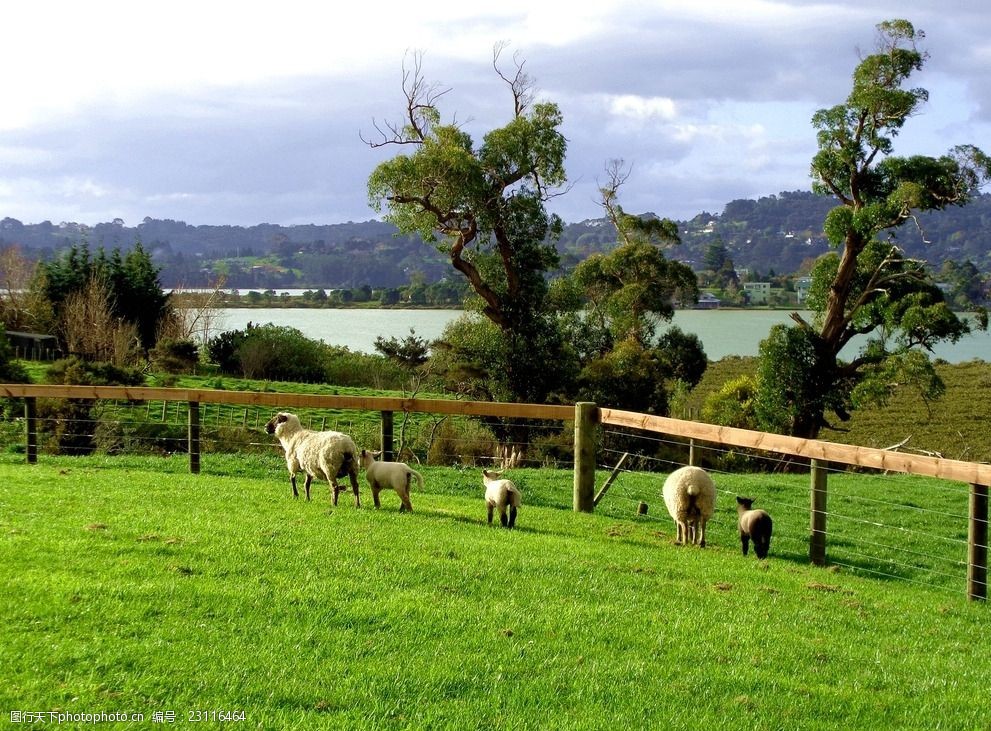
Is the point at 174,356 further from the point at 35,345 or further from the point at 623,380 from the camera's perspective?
the point at 623,380

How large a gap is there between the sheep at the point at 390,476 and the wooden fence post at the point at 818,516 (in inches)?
168

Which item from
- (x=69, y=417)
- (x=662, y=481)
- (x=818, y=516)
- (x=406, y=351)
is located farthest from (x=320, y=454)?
(x=406, y=351)

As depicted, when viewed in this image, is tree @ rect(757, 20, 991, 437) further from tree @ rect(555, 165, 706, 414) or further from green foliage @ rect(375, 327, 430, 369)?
green foliage @ rect(375, 327, 430, 369)

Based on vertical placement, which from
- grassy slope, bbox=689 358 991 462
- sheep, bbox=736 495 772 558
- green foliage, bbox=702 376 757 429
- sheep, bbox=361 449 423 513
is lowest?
grassy slope, bbox=689 358 991 462

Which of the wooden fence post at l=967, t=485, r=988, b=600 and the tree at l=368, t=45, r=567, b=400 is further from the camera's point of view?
the tree at l=368, t=45, r=567, b=400

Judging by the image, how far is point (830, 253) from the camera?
107 feet

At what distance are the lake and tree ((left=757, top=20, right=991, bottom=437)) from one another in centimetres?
1956

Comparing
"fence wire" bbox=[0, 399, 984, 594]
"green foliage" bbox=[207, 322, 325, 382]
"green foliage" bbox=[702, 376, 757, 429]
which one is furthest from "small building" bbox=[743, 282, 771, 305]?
"fence wire" bbox=[0, 399, 984, 594]

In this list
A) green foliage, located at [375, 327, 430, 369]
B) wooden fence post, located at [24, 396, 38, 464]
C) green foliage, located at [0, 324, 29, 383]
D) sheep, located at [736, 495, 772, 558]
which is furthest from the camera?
green foliage, located at [375, 327, 430, 369]

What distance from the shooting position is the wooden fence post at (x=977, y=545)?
8.91 meters

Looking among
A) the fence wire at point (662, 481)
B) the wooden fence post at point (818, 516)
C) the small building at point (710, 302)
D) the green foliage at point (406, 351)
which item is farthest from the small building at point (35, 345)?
the small building at point (710, 302)

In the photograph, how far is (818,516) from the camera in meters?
10.2

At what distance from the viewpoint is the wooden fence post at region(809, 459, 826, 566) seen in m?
10.1

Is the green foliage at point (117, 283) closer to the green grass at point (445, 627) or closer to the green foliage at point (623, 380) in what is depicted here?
the green foliage at point (623, 380)
